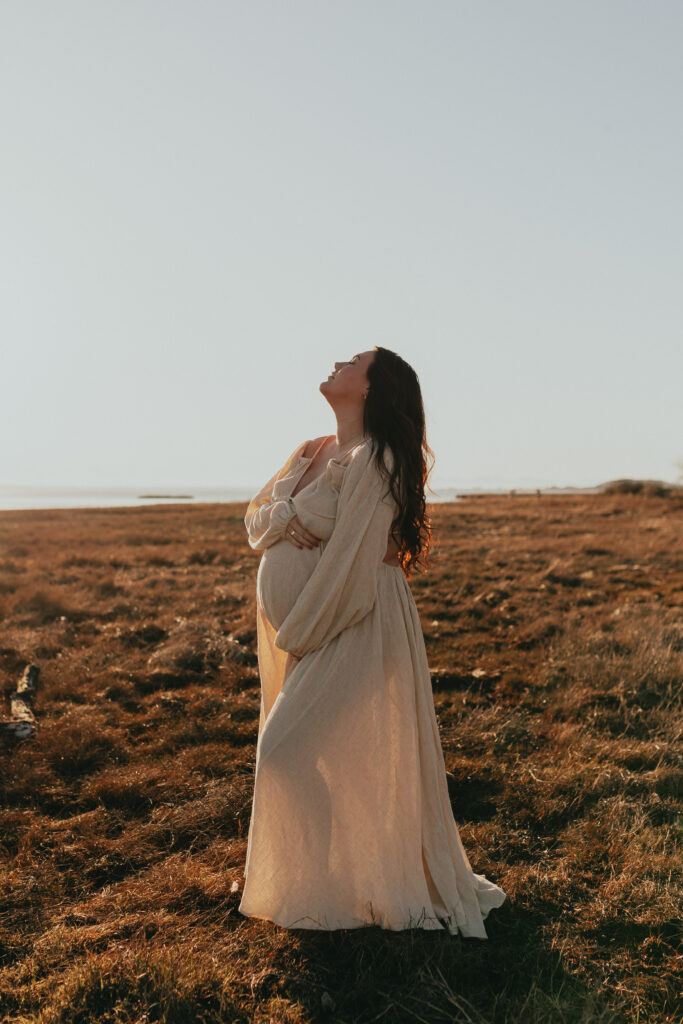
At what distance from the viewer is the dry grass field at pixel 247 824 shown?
2963 mm

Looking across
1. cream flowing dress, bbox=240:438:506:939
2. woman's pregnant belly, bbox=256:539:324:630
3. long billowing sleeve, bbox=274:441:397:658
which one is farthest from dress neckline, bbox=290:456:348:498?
woman's pregnant belly, bbox=256:539:324:630

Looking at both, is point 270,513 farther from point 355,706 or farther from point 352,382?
point 355,706

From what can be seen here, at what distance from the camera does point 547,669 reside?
777 cm

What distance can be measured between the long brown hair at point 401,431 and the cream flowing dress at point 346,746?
77 mm

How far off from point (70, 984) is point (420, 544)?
8.16ft

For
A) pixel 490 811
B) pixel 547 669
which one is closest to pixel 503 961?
pixel 490 811

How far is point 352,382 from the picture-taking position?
11.2ft

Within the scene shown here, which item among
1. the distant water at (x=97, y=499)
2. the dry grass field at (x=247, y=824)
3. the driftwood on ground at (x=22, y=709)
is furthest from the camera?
the distant water at (x=97, y=499)

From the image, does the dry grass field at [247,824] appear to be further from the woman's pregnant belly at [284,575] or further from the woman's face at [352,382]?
the woman's face at [352,382]

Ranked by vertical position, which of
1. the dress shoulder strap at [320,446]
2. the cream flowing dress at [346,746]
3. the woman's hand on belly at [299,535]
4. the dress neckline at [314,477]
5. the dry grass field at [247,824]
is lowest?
the dry grass field at [247,824]

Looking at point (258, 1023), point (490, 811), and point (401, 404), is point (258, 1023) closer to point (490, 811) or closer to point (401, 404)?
point (490, 811)

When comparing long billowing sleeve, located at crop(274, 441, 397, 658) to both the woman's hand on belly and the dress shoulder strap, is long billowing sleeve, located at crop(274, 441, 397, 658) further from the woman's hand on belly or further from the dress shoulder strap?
the dress shoulder strap

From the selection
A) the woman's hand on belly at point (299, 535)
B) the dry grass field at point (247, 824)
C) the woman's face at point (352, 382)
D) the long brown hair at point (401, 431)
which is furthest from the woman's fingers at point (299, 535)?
the dry grass field at point (247, 824)

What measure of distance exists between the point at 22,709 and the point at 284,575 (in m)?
4.58
